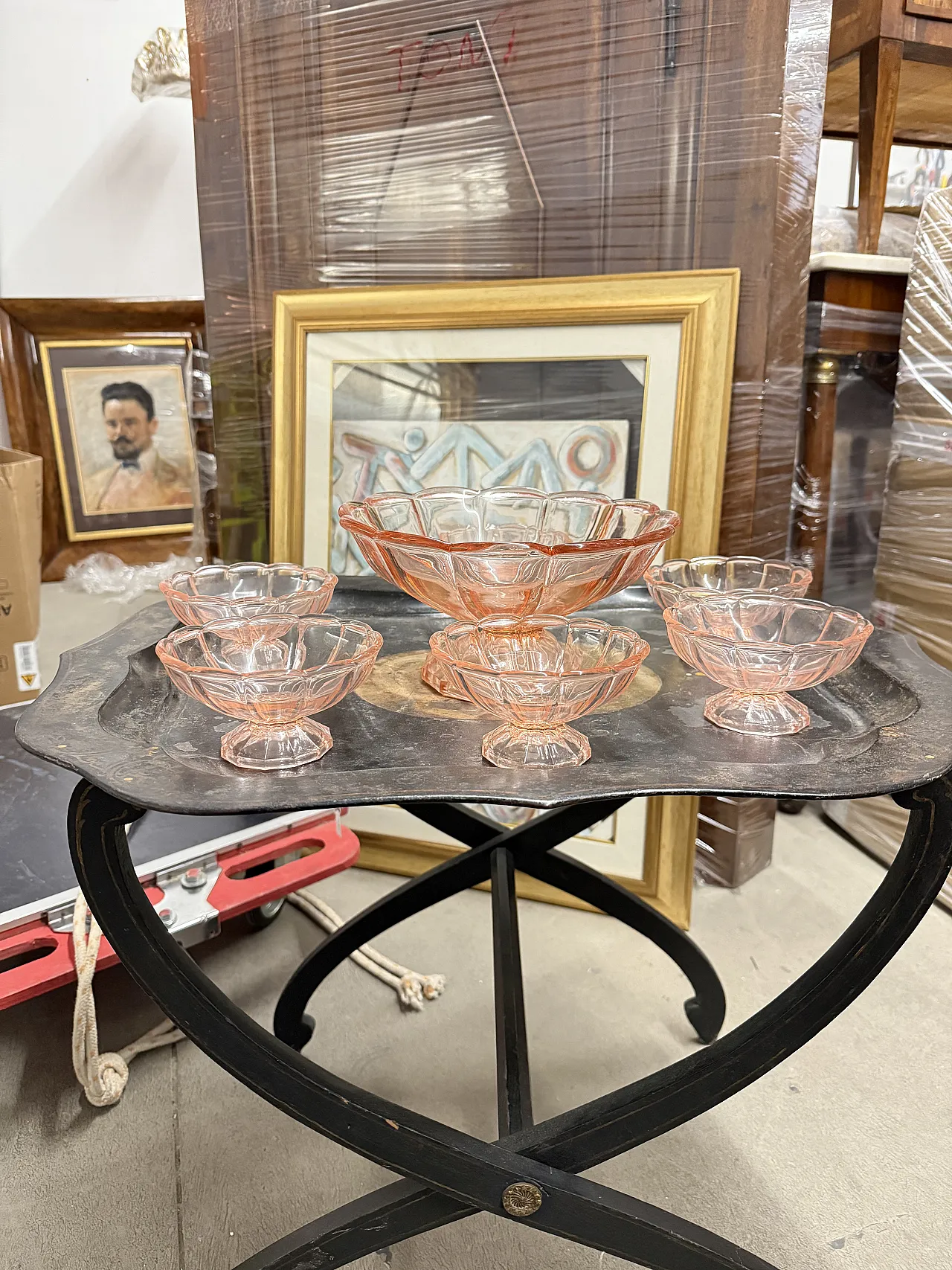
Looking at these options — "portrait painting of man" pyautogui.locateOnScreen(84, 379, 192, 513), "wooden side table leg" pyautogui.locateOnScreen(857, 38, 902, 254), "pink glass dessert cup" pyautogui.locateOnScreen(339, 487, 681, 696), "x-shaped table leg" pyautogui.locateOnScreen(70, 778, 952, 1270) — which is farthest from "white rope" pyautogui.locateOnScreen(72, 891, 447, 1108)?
"portrait painting of man" pyautogui.locateOnScreen(84, 379, 192, 513)

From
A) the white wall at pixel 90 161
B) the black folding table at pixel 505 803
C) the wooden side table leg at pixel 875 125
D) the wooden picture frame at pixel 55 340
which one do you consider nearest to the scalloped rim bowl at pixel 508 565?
the black folding table at pixel 505 803

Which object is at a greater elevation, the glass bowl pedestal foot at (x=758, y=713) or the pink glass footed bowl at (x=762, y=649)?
the pink glass footed bowl at (x=762, y=649)

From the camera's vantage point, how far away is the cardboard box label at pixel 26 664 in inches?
70.9

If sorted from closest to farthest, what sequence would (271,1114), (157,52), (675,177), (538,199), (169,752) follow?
1. (169,752)
2. (271,1114)
3. (675,177)
4. (538,199)
5. (157,52)

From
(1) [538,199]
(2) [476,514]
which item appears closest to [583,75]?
(1) [538,199]

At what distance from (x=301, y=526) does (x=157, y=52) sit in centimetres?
178

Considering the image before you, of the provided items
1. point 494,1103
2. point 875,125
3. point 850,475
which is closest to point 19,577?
point 494,1103

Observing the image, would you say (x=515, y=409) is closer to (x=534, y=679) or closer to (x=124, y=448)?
(x=534, y=679)

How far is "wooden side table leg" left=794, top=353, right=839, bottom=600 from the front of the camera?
4.91 ft

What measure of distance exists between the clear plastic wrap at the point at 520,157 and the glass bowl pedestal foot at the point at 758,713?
27.7 inches

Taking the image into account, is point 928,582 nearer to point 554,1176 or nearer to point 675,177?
point 675,177

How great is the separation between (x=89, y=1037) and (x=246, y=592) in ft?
1.79

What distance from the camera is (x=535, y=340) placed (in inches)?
53.6

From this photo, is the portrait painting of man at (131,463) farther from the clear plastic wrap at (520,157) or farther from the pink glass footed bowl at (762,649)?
the pink glass footed bowl at (762,649)
